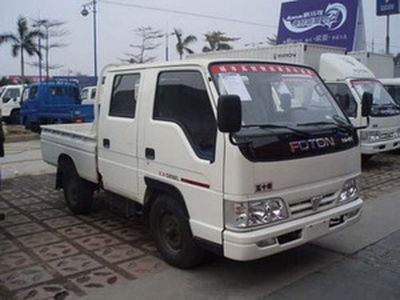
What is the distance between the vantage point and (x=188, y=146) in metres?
4.43

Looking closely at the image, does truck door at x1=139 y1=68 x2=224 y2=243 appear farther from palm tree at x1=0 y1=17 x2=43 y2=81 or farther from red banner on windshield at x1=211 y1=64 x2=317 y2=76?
palm tree at x1=0 y1=17 x2=43 y2=81

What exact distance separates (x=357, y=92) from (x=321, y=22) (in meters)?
12.2

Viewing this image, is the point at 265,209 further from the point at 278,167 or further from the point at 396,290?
the point at 396,290

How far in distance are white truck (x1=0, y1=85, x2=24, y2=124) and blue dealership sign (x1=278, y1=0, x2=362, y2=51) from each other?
1326 centimetres

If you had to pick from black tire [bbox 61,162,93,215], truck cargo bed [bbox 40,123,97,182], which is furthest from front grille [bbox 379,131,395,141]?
black tire [bbox 61,162,93,215]

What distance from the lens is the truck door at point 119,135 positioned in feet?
17.4

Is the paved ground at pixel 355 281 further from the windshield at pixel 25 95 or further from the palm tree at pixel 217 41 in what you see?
the palm tree at pixel 217 41

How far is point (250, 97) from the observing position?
4.43 metres

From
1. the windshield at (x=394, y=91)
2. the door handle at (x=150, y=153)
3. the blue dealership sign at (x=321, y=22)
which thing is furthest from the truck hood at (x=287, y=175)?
the blue dealership sign at (x=321, y=22)

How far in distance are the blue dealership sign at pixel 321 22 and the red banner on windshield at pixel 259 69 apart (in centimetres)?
1649

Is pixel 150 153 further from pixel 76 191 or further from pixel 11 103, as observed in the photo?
pixel 11 103

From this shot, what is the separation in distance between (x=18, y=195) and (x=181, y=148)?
4.85 m

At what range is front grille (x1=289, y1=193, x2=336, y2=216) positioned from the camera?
4.34m

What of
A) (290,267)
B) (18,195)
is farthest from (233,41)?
(290,267)
